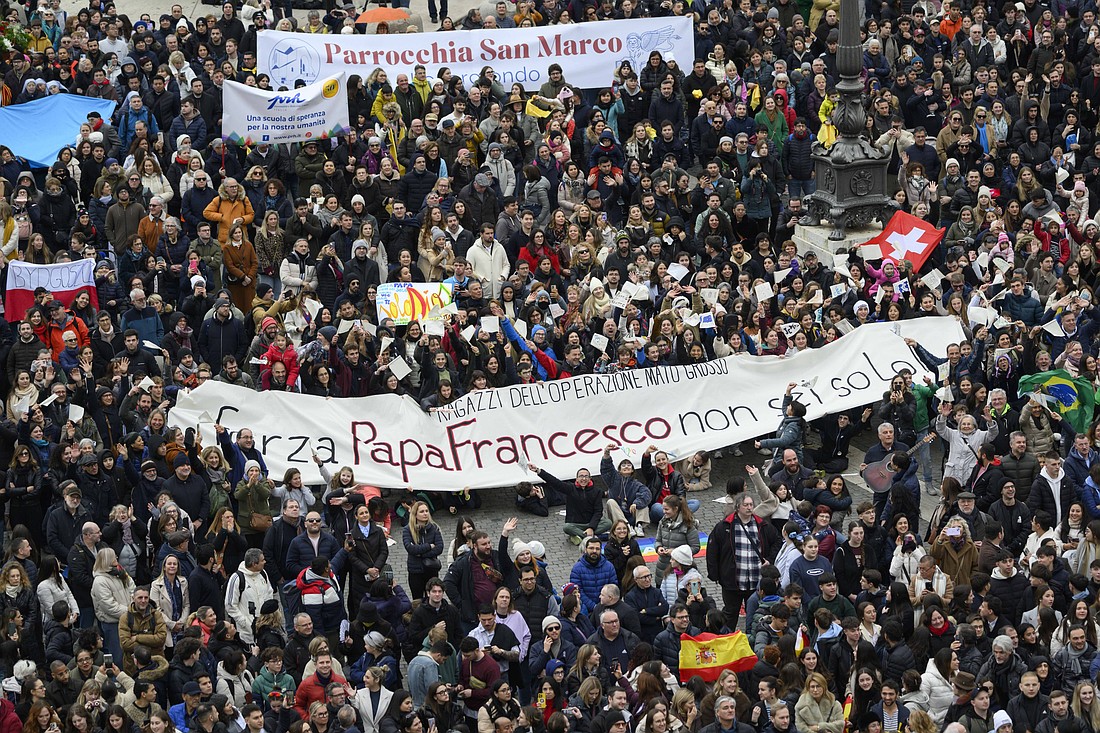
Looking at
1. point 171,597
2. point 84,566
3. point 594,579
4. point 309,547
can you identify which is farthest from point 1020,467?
point 84,566

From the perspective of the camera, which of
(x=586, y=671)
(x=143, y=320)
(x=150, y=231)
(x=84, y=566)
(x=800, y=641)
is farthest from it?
(x=150, y=231)

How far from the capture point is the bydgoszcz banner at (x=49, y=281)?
23750 mm

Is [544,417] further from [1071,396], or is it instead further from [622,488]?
[1071,396]

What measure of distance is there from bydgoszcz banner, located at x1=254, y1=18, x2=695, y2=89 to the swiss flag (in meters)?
5.13

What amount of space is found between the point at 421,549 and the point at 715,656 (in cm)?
298

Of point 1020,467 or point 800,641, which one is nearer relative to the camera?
point 800,641

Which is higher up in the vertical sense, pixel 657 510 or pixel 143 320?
pixel 143 320

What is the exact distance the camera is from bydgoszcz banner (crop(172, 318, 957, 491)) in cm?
2162

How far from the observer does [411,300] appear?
23.7 m

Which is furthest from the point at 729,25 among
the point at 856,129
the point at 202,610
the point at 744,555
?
the point at 202,610

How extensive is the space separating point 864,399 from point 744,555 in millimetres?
4211

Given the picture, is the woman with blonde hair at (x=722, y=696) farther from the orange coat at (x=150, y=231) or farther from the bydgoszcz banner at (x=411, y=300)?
the orange coat at (x=150, y=231)

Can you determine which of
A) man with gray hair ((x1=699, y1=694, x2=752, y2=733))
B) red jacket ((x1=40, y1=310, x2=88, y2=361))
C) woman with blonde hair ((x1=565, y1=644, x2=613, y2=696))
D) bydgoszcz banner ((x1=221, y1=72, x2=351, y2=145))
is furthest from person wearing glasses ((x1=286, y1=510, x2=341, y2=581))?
bydgoszcz banner ((x1=221, y1=72, x2=351, y2=145))

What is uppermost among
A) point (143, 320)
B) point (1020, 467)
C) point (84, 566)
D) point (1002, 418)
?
point (84, 566)
